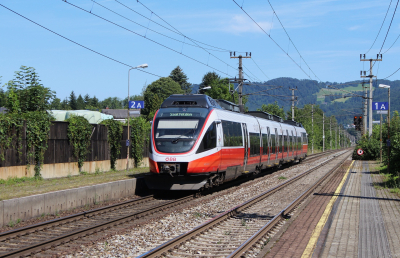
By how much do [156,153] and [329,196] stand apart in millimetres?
6855

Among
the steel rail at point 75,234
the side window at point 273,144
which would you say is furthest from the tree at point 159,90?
the steel rail at point 75,234

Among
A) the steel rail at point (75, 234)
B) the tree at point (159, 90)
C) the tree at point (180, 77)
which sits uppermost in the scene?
the tree at point (180, 77)

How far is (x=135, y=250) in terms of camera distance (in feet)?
28.2

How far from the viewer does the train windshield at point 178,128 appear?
617 inches

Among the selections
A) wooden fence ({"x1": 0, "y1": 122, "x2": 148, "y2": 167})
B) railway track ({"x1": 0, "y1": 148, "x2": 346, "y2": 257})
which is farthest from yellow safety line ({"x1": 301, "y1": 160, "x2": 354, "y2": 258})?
wooden fence ({"x1": 0, "y1": 122, "x2": 148, "y2": 167})

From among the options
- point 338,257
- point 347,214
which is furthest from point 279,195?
point 338,257

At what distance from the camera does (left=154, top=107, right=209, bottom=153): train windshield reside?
15.7 meters

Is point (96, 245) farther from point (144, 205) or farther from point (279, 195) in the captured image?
point (279, 195)

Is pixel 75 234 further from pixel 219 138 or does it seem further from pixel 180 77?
pixel 180 77

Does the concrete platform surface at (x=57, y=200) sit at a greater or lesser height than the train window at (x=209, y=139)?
lesser

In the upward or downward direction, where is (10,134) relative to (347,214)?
upward

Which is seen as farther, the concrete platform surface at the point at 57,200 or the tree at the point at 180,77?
the tree at the point at 180,77

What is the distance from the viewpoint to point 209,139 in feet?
53.5

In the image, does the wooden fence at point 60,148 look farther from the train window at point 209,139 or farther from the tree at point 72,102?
the tree at point 72,102
